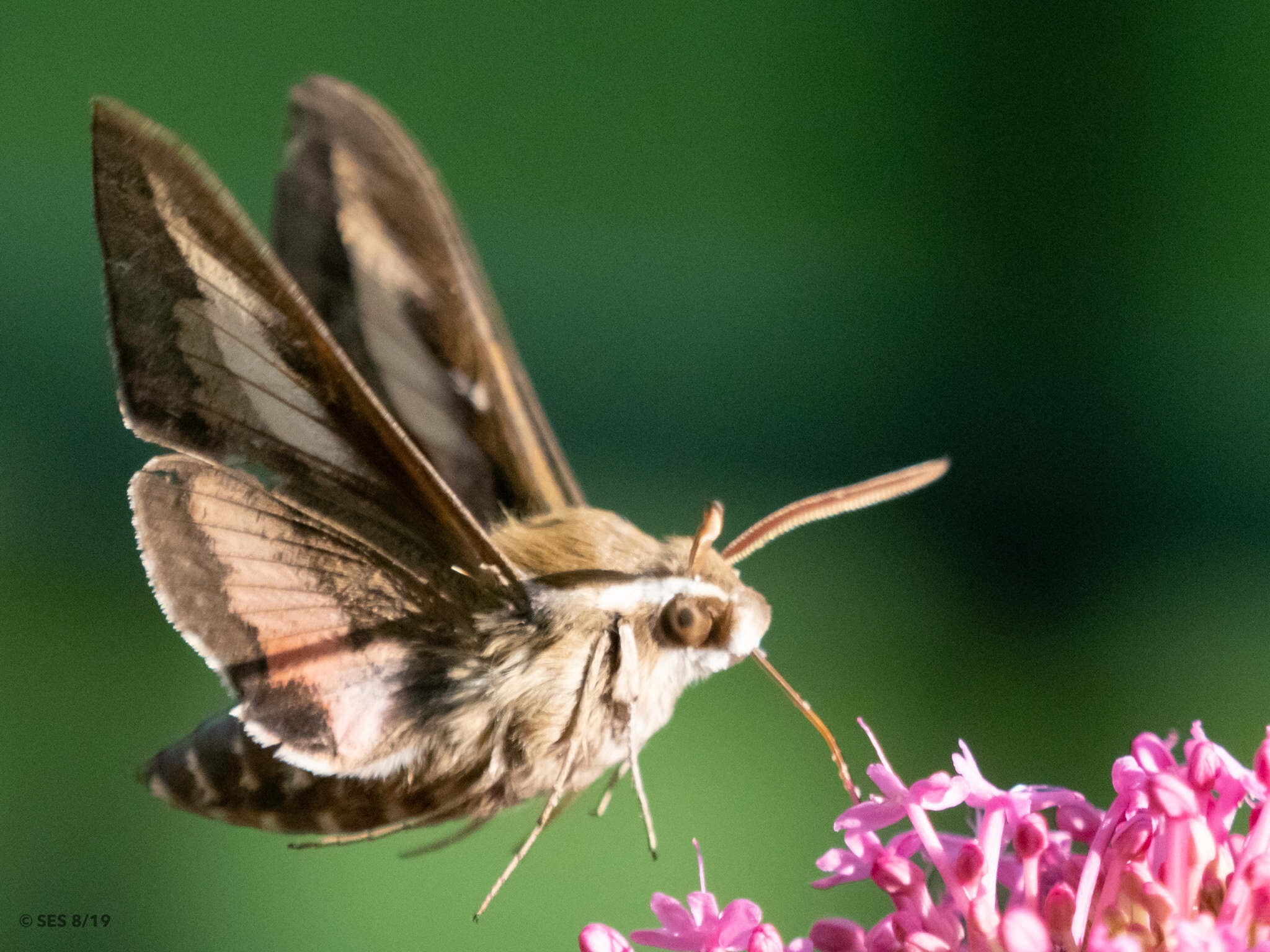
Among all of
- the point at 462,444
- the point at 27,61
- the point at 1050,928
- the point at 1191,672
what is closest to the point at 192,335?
the point at 462,444

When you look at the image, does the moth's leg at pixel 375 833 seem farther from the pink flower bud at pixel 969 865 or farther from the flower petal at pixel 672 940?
the pink flower bud at pixel 969 865

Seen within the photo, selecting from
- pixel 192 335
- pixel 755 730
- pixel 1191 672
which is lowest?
pixel 1191 672

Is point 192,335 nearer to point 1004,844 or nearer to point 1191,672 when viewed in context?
point 1004,844

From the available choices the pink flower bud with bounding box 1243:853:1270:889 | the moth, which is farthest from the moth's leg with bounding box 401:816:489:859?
the pink flower bud with bounding box 1243:853:1270:889

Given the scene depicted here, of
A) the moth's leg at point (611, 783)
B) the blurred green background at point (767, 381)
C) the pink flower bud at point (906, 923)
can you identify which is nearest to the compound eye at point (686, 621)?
the moth's leg at point (611, 783)

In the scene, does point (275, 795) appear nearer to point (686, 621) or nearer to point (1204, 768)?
point (686, 621)

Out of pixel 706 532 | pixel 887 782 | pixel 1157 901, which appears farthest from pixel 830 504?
pixel 1157 901

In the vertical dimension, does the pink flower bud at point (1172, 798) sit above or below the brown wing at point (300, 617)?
below
